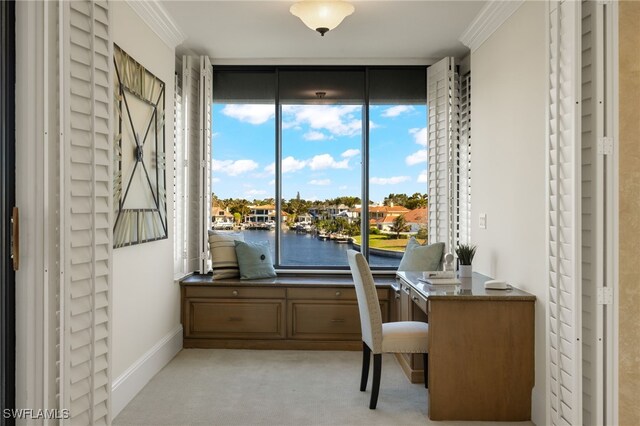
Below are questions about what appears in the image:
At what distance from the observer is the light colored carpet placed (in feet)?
9.42

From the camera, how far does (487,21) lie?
3.53 meters

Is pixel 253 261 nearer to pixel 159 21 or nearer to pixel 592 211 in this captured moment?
pixel 159 21

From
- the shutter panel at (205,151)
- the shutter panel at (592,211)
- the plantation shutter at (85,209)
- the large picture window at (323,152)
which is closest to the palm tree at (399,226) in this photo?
the large picture window at (323,152)

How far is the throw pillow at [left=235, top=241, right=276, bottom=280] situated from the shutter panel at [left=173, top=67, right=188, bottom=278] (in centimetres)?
52

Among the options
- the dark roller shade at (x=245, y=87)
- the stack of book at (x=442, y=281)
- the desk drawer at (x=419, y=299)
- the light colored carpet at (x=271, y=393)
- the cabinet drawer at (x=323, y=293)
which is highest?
the dark roller shade at (x=245, y=87)

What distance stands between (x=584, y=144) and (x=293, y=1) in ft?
6.88

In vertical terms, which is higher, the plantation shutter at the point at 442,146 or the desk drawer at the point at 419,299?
the plantation shutter at the point at 442,146

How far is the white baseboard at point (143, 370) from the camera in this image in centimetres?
294

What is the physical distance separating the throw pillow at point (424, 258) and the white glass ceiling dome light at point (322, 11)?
2.09 m

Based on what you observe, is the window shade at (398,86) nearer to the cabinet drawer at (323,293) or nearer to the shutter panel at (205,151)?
the shutter panel at (205,151)

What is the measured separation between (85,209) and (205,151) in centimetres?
242

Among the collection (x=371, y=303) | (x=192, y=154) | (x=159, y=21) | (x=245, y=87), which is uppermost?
(x=159, y=21)

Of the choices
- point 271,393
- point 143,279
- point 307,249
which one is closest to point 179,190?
point 143,279

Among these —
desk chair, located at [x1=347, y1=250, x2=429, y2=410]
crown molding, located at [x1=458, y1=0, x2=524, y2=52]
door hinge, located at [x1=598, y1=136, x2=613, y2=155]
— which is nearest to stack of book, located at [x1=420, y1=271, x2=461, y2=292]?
desk chair, located at [x1=347, y1=250, x2=429, y2=410]
